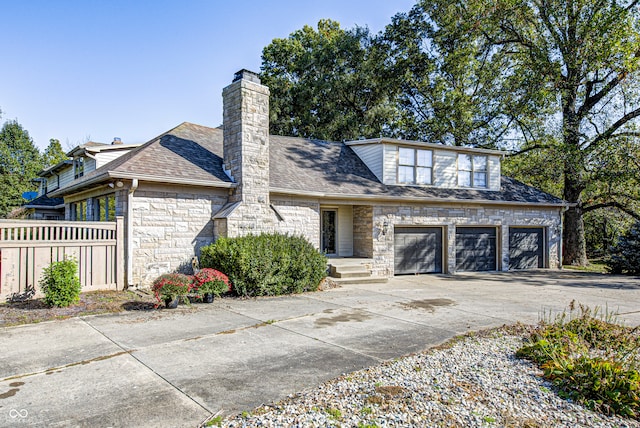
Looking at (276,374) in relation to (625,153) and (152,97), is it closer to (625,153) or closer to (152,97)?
(152,97)

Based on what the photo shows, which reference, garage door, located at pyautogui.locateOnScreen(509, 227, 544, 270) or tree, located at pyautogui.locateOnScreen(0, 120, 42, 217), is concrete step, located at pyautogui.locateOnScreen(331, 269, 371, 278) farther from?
tree, located at pyautogui.locateOnScreen(0, 120, 42, 217)

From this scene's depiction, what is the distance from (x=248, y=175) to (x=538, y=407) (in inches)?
349

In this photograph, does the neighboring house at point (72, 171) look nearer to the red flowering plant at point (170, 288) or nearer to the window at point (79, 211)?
the window at point (79, 211)

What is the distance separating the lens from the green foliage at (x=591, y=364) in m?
3.69

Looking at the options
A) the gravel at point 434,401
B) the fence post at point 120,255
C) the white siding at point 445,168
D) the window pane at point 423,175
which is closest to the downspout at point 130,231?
the fence post at point 120,255

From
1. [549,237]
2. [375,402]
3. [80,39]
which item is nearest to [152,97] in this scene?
[80,39]

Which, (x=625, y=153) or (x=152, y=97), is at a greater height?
(x=152, y=97)

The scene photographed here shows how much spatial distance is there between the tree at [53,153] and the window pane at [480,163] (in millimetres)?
34530

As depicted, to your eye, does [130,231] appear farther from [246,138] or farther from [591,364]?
[591,364]

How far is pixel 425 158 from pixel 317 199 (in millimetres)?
5411

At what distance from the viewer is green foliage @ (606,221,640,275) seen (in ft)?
50.9

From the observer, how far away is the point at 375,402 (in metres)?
3.56

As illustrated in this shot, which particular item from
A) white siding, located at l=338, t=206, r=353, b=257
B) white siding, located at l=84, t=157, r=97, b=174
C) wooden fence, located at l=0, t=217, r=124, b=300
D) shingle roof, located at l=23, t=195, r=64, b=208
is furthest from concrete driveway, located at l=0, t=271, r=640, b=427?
shingle roof, located at l=23, t=195, r=64, b=208

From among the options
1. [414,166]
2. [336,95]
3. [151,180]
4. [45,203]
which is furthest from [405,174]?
[45,203]
